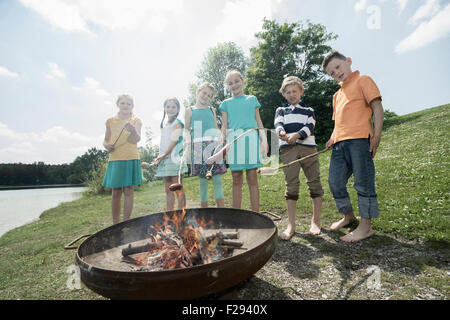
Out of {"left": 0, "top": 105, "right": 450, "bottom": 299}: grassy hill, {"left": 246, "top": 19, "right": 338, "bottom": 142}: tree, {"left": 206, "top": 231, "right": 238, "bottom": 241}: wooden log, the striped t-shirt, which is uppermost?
{"left": 246, "top": 19, "right": 338, "bottom": 142}: tree

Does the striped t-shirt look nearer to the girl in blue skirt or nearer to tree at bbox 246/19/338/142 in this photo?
the girl in blue skirt

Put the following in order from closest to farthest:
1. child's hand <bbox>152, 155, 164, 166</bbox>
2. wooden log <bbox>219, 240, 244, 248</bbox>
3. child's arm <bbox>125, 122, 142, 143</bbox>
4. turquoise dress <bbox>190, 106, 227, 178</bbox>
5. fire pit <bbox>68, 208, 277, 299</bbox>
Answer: fire pit <bbox>68, 208, 277, 299</bbox>
wooden log <bbox>219, 240, 244, 248</bbox>
child's hand <bbox>152, 155, 164, 166</bbox>
child's arm <bbox>125, 122, 142, 143</bbox>
turquoise dress <bbox>190, 106, 227, 178</bbox>

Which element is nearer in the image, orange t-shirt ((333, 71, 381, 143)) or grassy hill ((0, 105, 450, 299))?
grassy hill ((0, 105, 450, 299))

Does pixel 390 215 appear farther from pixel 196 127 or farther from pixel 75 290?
pixel 75 290

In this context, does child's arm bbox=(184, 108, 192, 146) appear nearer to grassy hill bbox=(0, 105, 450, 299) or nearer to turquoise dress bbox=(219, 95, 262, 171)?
turquoise dress bbox=(219, 95, 262, 171)

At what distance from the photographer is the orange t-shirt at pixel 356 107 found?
8.10 feet

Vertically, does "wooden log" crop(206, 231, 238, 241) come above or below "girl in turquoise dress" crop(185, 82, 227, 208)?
below

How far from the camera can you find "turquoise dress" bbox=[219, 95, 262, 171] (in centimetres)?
308

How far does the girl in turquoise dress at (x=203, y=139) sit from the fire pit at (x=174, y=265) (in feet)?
3.27

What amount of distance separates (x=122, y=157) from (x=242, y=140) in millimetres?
1834

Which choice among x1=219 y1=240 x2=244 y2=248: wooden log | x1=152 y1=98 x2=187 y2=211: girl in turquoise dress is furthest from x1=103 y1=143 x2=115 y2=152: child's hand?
x1=219 y1=240 x2=244 y2=248: wooden log

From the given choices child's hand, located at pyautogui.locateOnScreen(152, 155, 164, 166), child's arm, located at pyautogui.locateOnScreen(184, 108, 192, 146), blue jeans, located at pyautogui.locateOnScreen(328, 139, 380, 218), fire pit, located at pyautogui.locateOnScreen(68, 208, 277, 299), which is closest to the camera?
fire pit, located at pyautogui.locateOnScreen(68, 208, 277, 299)

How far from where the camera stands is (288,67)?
2142 cm

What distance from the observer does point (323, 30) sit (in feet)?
74.2
